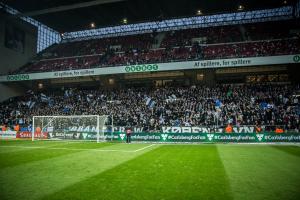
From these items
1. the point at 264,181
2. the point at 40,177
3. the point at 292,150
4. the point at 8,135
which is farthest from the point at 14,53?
the point at 264,181

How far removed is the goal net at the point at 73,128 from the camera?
26.8 meters

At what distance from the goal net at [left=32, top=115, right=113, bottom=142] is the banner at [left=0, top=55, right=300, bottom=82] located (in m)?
9.46


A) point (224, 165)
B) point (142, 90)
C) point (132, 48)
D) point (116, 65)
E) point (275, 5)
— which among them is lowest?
point (224, 165)

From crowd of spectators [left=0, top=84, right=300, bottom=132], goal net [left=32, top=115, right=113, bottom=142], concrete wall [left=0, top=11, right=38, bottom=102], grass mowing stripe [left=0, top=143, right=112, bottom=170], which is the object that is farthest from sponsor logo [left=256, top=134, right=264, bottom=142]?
concrete wall [left=0, top=11, right=38, bottom=102]

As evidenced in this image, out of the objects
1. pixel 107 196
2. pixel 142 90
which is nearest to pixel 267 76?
pixel 142 90

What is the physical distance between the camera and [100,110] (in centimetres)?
3328

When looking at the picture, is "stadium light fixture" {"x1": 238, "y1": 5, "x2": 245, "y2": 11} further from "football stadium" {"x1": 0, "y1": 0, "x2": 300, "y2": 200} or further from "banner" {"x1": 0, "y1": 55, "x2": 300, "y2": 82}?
"banner" {"x1": 0, "y1": 55, "x2": 300, "y2": 82}

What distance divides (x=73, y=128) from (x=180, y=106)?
11717 mm

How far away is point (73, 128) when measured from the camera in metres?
27.3

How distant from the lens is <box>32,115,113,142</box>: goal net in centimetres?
2683

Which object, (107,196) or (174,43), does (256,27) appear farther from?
(107,196)

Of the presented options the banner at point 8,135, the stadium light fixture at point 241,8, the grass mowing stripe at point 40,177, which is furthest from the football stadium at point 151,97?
the stadium light fixture at point 241,8

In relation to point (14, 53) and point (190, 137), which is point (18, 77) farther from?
point (190, 137)

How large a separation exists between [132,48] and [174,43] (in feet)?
22.0
